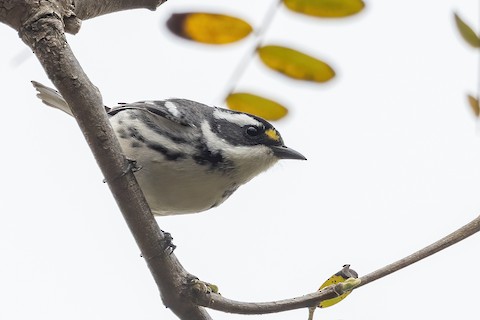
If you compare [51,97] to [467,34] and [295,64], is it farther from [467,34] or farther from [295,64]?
[467,34]

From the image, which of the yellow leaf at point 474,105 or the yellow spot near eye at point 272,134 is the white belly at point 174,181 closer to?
the yellow spot near eye at point 272,134

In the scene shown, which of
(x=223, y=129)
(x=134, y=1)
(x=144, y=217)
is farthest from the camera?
(x=223, y=129)

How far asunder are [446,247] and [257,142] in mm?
1374

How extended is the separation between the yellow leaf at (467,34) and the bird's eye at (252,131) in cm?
121

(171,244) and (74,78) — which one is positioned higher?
(74,78)

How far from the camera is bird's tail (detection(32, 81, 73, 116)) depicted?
3.08 metres

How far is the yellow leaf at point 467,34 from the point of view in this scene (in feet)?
5.82

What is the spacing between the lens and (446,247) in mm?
1575

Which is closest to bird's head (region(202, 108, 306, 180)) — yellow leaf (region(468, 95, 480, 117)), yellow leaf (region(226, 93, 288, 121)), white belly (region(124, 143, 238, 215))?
white belly (region(124, 143, 238, 215))

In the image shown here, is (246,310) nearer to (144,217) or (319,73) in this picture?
(144,217)

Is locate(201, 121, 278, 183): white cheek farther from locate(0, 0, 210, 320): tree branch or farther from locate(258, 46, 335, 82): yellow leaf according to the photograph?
locate(0, 0, 210, 320): tree branch

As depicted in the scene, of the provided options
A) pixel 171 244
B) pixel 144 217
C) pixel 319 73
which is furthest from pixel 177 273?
pixel 319 73

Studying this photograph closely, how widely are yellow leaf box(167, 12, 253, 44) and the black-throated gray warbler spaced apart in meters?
0.61

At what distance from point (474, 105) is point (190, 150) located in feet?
3.69
